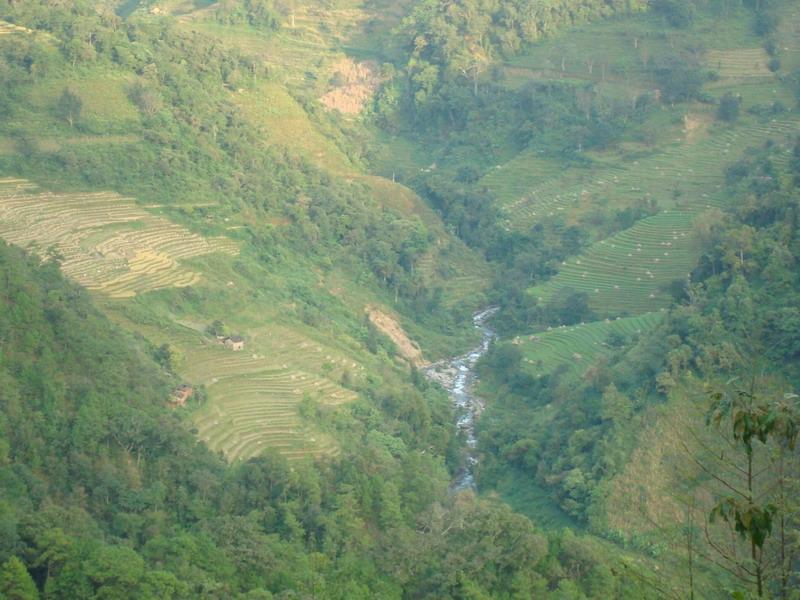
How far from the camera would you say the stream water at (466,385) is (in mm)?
22359

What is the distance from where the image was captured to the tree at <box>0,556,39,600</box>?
492 inches

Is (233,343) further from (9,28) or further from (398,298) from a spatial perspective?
(9,28)

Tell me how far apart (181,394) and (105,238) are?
18.5ft

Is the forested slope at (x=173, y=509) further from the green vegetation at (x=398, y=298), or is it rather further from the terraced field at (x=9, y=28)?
the terraced field at (x=9, y=28)

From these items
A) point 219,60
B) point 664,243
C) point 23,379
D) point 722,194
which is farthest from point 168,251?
point 722,194

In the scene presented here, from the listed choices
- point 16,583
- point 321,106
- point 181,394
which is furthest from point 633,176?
point 16,583

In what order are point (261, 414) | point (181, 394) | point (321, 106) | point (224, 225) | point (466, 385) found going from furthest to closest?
1. point (321, 106)
2. point (466, 385)
3. point (224, 225)
4. point (261, 414)
5. point (181, 394)

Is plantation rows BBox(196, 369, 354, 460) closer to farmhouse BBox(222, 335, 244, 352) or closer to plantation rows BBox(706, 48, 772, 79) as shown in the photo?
farmhouse BBox(222, 335, 244, 352)

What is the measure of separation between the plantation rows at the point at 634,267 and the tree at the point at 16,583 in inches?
701

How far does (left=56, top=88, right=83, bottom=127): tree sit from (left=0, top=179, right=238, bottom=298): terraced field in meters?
2.76

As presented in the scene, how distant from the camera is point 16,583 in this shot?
12.6 meters

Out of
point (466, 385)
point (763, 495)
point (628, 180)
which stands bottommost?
A: point (466, 385)

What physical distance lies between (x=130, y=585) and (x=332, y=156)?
2159 cm

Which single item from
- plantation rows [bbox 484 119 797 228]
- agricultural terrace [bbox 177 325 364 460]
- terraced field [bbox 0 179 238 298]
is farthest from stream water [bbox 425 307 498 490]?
terraced field [bbox 0 179 238 298]
